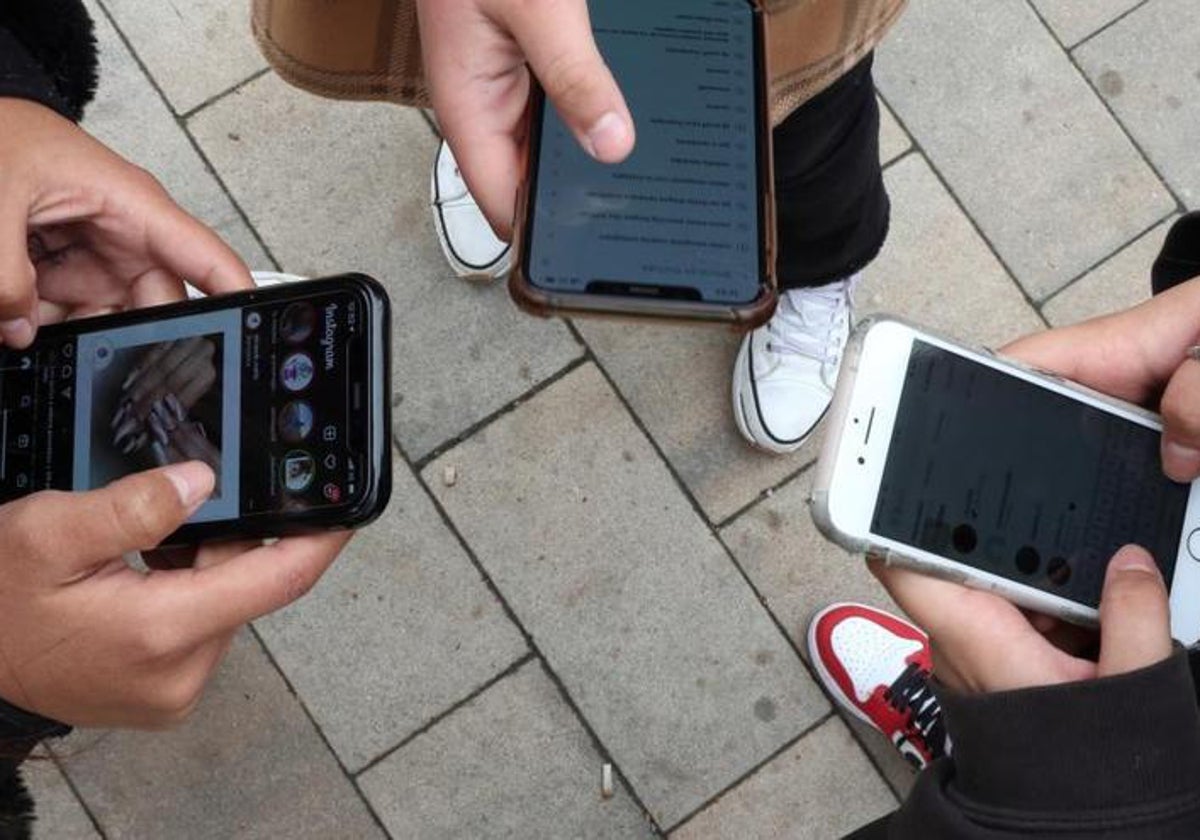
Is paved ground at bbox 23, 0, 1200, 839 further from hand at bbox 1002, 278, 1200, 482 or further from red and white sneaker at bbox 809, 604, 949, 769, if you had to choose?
hand at bbox 1002, 278, 1200, 482

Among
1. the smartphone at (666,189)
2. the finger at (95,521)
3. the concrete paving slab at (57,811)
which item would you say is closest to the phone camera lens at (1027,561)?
the smartphone at (666,189)

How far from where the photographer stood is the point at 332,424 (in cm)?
148

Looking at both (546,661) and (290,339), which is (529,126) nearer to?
(290,339)

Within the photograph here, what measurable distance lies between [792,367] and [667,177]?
1.01 metres

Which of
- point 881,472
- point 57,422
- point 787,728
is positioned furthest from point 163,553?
point 787,728

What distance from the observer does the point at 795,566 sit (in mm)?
2467

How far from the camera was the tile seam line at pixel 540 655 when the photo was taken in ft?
7.69

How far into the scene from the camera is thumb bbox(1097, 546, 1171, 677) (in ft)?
4.40

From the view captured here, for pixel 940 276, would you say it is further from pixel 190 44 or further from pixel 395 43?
pixel 190 44

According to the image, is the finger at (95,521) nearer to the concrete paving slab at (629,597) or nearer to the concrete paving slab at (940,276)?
the concrete paving slab at (629,597)

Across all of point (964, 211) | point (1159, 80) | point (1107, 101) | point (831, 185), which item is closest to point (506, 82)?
point (831, 185)

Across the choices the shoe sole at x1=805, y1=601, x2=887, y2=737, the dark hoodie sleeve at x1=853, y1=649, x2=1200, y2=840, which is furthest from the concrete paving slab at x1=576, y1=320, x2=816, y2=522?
the dark hoodie sleeve at x1=853, y1=649, x2=1200, y2=840

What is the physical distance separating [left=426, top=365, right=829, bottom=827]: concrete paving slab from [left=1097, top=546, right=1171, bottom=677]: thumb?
101 cm

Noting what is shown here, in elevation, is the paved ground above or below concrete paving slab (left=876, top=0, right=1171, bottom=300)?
below
